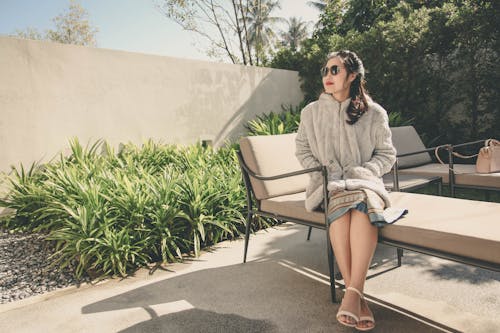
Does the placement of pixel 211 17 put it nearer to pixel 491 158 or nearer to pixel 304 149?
pixel 491 158

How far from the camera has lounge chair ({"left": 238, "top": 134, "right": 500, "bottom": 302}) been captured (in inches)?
60.5

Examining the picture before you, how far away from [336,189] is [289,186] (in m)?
0.82

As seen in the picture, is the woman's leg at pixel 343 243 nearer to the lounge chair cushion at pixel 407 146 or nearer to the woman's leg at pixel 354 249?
the woman's leg at pixel 354 249

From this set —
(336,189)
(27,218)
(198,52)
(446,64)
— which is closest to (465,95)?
(446,64)

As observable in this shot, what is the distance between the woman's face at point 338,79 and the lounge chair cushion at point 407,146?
7.21ft

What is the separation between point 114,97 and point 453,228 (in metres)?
5.46

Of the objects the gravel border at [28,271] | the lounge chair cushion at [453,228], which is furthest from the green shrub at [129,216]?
the lounge chair cushion at [453,228]

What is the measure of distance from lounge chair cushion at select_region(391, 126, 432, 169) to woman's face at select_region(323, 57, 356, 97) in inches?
86.5

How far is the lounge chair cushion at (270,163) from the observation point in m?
2.67

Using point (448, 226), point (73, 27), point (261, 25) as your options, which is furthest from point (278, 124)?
point (73, 27)

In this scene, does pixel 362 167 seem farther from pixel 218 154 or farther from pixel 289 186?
pixel 218 154

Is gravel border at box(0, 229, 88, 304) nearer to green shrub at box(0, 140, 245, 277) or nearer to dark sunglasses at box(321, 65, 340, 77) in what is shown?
green shrub at box(0, 140, 245, 277)

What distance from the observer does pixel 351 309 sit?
66.3 inches

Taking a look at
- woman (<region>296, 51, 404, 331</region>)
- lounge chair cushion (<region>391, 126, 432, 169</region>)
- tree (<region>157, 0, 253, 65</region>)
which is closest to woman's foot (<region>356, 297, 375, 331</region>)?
woman (<region>296, 51, 404, 331</region>)
